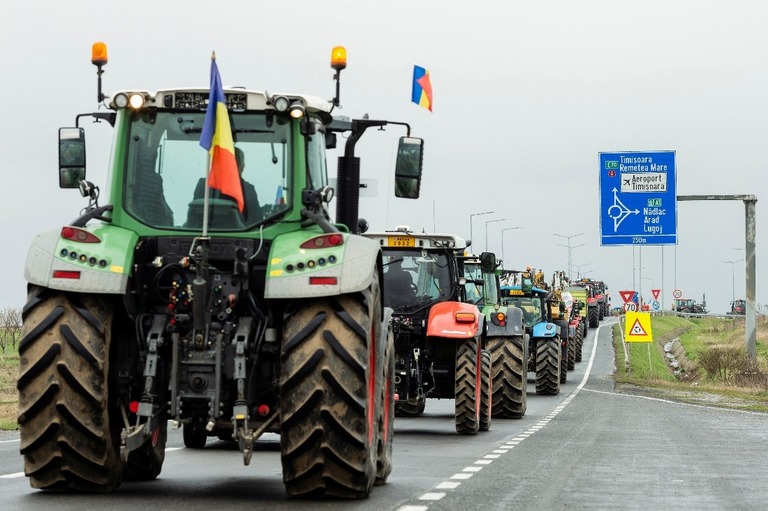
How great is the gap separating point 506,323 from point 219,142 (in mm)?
16817

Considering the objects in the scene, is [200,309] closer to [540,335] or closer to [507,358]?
[507,358]

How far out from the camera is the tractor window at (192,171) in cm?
1193

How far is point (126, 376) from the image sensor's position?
1138 cm

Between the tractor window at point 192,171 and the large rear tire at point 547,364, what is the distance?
2985cm

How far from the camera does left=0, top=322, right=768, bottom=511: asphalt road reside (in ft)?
37.6

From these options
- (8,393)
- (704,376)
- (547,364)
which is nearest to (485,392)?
(8,393)

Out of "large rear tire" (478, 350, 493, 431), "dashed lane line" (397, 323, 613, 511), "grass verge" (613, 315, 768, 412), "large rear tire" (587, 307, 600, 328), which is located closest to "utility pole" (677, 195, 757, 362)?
"grass verge" (613, 315, 768, 412)

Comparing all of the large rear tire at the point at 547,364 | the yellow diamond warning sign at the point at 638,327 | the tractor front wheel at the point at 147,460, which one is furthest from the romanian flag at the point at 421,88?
the yellow diamond warning sign at the point at 638,327

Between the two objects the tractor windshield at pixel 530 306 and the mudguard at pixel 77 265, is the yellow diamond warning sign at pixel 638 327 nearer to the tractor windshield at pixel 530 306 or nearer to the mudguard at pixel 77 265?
the tractor windshield at pixel 530 306

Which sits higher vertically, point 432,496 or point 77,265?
point 77,265

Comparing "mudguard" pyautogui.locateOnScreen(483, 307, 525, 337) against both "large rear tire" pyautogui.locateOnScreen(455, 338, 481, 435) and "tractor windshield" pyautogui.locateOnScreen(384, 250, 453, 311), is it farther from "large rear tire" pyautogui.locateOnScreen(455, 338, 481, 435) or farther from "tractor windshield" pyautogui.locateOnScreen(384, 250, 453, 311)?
"large rear tire" pyautogui.locateOnScreen(455, 338, 481, 435)

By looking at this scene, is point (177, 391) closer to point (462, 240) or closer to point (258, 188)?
point (258, 188)

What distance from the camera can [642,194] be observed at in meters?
43.1

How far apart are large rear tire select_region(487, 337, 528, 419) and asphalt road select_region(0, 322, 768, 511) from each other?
83cm
